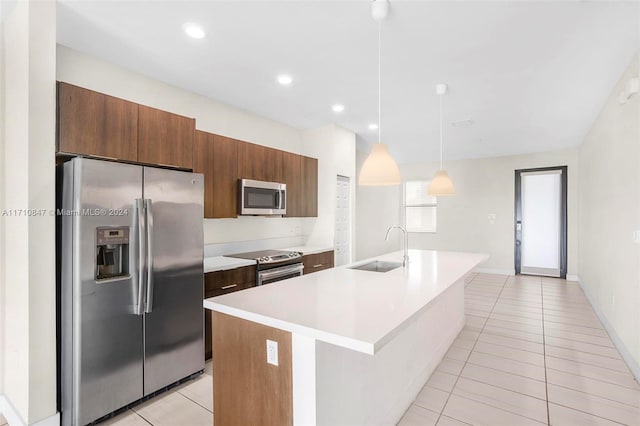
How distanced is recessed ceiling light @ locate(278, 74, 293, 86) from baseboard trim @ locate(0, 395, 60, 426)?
10.1ft

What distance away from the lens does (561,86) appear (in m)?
3.27

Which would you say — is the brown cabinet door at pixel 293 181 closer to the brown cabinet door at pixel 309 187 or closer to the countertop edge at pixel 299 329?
the brown cabinet door at pixel 309 187

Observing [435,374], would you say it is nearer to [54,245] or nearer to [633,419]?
[633,419]

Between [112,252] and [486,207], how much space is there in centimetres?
687

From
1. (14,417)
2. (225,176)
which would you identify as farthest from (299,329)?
(225,176)

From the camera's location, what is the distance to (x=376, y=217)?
7848 mm

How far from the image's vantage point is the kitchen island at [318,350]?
1.37 m

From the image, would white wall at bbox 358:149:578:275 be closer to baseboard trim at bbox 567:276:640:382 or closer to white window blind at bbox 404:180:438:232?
white window blind at bbox 404:180:438:232

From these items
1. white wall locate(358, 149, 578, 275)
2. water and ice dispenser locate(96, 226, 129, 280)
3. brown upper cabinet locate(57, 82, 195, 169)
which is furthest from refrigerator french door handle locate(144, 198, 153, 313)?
white wall locate(358, 149, 578, 275)

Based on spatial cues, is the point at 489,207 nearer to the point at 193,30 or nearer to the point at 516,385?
the point at 516,385

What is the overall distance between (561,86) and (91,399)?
4.80 m

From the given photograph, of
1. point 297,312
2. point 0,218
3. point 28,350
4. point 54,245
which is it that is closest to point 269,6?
point 297,312

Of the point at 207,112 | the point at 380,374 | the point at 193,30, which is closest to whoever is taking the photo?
the point at 380,374

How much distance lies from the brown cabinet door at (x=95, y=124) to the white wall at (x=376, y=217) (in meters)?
5.82
